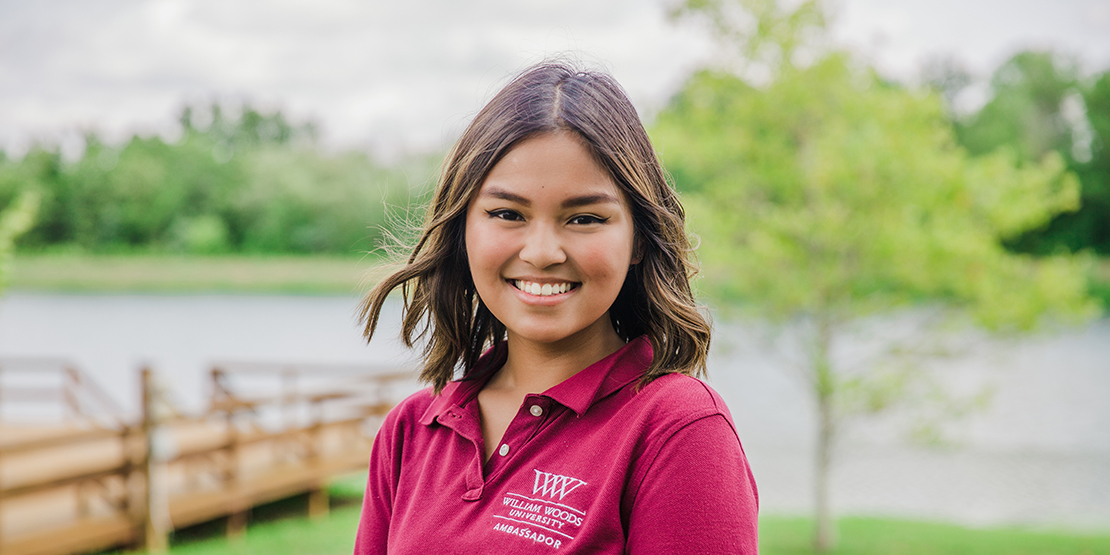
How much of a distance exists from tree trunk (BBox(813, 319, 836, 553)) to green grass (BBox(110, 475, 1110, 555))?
203mm

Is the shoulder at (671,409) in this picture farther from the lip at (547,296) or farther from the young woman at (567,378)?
the lip at (547,296)

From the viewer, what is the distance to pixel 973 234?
747 centimetres

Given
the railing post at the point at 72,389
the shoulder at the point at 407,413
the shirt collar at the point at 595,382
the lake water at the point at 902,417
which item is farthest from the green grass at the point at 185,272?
the shirt collar at the point at 595,382

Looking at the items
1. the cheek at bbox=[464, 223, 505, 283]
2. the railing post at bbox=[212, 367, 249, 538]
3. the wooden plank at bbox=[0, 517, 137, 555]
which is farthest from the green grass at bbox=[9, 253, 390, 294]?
the cheek at bbox=[464, 223, 505, 283]

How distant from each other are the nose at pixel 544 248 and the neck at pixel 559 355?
0.19m

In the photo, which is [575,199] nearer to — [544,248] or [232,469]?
[544,248]

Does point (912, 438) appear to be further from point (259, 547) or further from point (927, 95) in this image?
point (259, 547)

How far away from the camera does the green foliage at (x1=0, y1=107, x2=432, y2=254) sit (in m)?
32.7

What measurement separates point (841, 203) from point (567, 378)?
23.2 feet

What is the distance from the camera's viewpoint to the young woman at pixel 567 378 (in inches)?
43.8

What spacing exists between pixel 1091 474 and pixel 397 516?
51.0ft

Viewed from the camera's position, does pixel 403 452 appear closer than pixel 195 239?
Yes

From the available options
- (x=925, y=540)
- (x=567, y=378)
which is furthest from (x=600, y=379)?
(x=925, y=540)

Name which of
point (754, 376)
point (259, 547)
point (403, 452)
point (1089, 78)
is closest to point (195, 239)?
point (754, 376)
